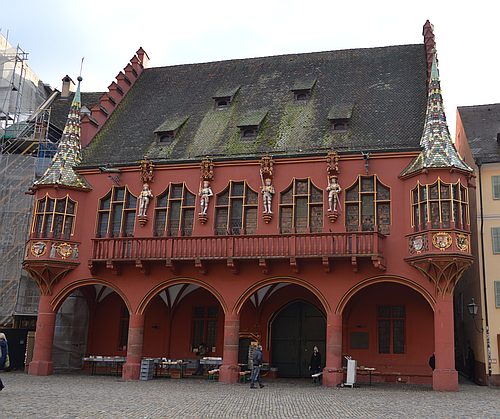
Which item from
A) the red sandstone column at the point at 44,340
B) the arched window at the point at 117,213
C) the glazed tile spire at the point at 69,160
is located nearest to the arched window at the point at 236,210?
the arched window at the point at 117,213

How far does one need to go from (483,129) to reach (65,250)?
1940cm

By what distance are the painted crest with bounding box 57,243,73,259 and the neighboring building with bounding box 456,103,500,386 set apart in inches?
673

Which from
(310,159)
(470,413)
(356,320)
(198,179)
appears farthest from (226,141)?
(470,413)

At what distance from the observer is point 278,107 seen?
30.1m

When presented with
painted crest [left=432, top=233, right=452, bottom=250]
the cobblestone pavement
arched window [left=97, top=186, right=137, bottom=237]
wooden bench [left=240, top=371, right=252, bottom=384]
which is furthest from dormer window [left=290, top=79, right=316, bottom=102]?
the cobblestone pavement

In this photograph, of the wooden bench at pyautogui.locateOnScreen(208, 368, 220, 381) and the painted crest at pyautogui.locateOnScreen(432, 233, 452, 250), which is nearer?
the painted crest at pyautogui.locateOnScreen(432, 233, 452, 250)

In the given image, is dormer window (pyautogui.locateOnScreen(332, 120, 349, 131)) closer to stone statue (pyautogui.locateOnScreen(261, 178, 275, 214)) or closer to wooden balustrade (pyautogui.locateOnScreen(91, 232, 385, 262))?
stone statue (pyautogui.locateOnScreen(261, 178, 275, 214))

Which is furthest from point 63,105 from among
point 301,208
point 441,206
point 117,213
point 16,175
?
point 441,206

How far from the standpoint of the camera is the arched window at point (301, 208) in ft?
84.9

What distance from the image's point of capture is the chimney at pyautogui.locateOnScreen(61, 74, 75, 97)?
41031 mm

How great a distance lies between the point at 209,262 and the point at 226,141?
19.6 feet

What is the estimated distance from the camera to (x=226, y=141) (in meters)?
28.6

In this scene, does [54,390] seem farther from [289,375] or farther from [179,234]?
[289,375]

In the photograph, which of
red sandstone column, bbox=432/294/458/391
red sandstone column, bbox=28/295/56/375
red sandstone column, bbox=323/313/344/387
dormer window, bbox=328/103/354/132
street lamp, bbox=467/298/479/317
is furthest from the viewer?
dormer window, bbox=328/103/354/132
